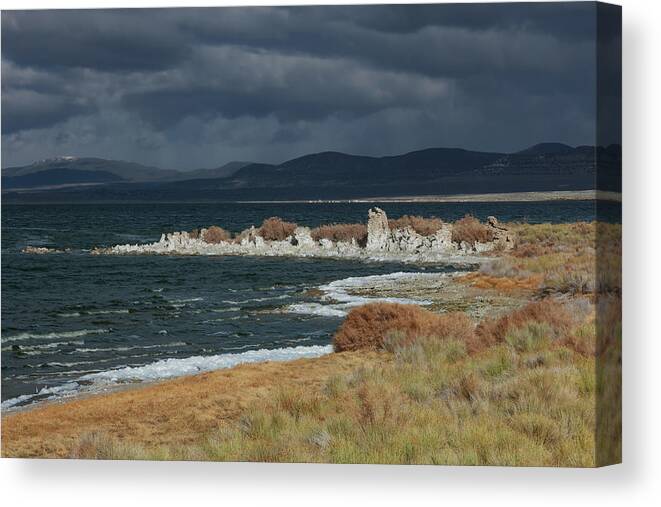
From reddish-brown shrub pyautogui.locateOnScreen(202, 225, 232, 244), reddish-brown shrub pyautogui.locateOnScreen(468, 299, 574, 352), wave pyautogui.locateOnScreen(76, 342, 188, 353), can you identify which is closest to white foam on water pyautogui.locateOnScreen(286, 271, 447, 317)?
reddish-brown shrub pyautogui.locateOnScreen(468, 299, 574, 352)

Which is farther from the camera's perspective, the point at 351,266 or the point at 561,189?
the point at 351,266

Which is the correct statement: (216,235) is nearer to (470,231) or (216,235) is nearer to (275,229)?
(275,229)

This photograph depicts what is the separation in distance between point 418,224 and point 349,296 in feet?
2.92

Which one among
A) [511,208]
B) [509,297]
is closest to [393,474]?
[509,297]

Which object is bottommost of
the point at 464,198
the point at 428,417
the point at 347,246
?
the point at 428,417

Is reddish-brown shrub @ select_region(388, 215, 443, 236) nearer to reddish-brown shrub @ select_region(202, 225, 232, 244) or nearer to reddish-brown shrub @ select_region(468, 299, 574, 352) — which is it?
reddish-brown shrub @ select_region(468, 299, 574, 352)

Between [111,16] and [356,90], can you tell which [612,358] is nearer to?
[356,90]

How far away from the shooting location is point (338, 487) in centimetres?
917

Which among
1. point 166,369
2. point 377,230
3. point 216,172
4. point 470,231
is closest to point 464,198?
point 470,231

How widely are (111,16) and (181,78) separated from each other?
78 centimetres

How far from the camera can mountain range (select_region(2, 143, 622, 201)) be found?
9.62 meters

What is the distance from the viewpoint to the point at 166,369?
952 centimetres

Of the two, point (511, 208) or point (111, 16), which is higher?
point (111, 16)

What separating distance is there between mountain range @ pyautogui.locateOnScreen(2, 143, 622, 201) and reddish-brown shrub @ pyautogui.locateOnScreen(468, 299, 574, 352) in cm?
103
